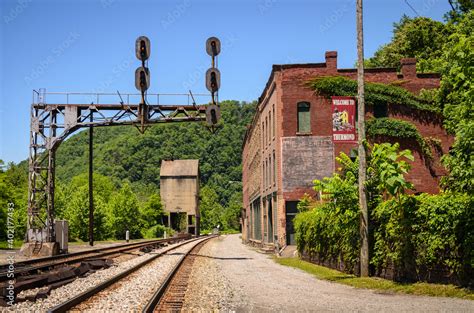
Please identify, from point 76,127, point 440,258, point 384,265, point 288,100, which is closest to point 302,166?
point 288,100

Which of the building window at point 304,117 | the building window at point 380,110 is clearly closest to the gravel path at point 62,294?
the building window at point 304,117

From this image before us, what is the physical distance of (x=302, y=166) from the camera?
1277 inches

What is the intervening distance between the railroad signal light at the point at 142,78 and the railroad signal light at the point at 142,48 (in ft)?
1.77

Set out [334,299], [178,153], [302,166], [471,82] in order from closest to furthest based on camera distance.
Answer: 1. [334,299]
2. [471,82]
3. [302,166]
4. [178,153]

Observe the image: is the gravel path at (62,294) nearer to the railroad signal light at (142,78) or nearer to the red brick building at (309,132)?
the railroad signal light at (142,78)

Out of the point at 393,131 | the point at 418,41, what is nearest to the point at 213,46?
the point at 393,131

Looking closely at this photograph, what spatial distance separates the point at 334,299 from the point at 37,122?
20.4 m

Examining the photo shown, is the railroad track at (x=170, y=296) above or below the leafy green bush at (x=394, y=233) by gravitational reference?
below

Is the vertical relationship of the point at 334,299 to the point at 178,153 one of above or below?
below

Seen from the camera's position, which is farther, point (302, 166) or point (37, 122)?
Result: point (302, 166)

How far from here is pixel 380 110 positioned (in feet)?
108

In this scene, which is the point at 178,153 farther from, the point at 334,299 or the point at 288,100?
the point at 334,299

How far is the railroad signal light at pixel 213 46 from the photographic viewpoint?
77.4 ft

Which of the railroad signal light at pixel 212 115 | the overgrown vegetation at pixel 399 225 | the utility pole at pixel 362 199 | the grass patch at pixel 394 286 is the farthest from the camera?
the railroad signal light at pixel 212 115
